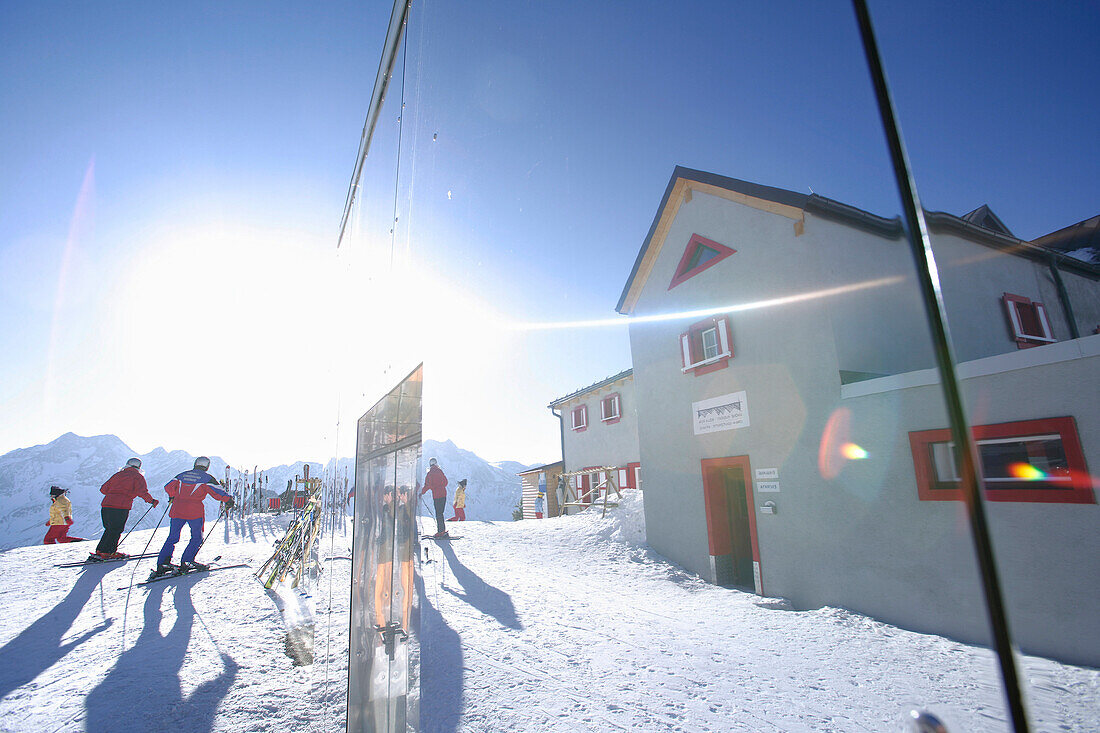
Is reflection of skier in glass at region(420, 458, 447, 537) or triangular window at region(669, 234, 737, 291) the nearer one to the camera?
triangular window at region(669, 234, 737, 291)

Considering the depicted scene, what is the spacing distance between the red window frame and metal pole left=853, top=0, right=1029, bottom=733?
57.1ft

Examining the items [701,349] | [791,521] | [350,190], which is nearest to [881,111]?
[350,190]

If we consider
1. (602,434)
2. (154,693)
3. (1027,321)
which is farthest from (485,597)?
(602,434)

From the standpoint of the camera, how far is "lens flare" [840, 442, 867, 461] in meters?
5.50

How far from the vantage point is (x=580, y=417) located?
60.5 ft

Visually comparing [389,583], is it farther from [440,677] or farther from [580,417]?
[580,417]

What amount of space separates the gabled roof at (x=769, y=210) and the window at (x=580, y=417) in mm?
8262

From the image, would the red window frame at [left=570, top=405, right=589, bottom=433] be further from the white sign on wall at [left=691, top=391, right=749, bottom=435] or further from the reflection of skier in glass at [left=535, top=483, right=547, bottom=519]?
the white sign on wall at [left=691, top=391, right=749, bottom=435]

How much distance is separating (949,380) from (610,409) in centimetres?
1614

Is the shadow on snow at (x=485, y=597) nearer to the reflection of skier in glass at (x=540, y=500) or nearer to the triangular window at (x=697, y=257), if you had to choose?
the triangular window at (x=697, y=257)

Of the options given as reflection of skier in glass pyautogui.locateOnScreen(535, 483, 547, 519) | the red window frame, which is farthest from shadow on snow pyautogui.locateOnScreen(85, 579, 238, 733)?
reflection of skier in glass pyautogui.locateOnScreen(535, 483, 547, 519)

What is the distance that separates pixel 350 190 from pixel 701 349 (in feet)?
19.1

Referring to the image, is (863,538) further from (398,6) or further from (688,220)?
(398,6)

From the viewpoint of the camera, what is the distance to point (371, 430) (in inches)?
105
